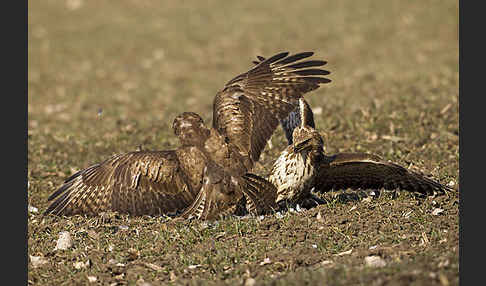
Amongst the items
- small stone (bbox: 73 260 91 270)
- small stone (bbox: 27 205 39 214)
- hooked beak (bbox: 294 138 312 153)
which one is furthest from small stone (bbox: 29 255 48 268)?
hooked beak (bbox: 294 138 312 153)

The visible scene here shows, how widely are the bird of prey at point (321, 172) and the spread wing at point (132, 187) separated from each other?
42.0 inches

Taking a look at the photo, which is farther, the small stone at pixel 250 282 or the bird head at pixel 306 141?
the bird head at pixel 306 141

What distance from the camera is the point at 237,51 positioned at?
2070 centimetres

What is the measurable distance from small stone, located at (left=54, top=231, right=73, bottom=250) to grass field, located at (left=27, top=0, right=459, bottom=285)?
0.08 m

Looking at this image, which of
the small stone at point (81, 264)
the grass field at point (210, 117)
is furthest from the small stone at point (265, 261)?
the small stone at point (81, 264)

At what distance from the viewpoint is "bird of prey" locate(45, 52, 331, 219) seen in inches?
311

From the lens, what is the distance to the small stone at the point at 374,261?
20.2ft

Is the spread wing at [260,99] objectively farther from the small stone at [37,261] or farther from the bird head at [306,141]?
the small stone at [37,261]

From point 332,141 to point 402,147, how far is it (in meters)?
1.05

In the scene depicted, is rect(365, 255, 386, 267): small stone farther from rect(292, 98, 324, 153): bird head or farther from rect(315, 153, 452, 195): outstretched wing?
rect(315, 153, 452, 195): outstretched wing

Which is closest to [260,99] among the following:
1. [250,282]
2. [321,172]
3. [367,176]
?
[321,172]

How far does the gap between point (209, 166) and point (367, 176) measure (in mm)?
1797

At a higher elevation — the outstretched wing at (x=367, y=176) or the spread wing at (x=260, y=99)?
the spread wing at (x=260, y=99)

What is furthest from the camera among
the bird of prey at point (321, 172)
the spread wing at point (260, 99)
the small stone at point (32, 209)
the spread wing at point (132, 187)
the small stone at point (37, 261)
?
the small stone at point (32, 209)
